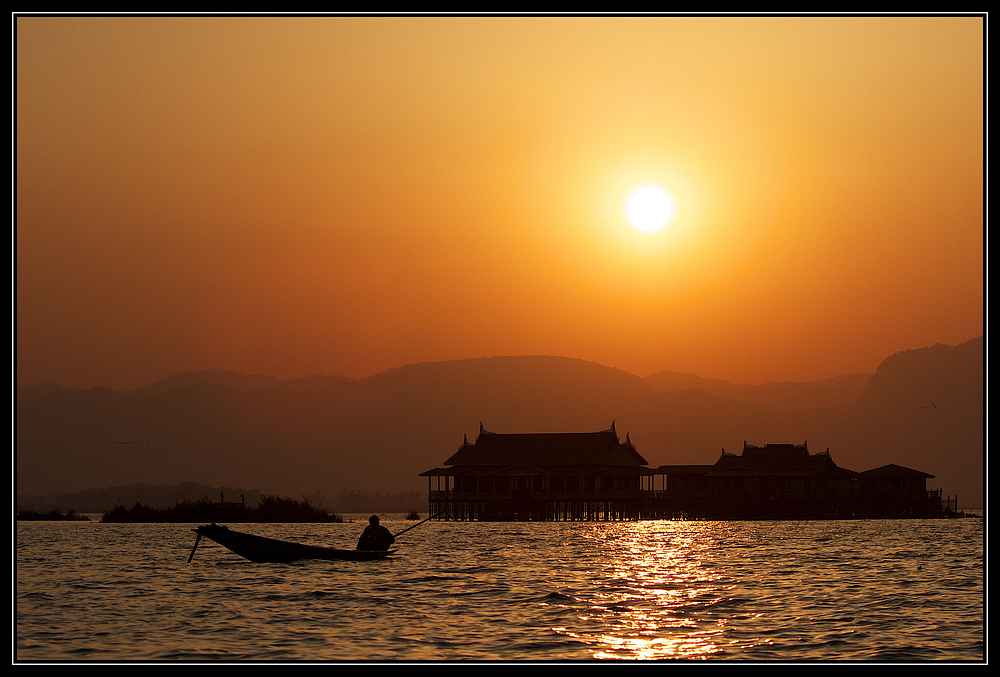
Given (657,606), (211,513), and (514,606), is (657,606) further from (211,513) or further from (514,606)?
(211,513)

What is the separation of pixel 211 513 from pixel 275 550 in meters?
50.7

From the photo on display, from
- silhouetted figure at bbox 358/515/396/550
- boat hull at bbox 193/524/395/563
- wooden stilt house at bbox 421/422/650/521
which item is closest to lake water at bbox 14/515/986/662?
boat hull at bbox 193/524/395/563

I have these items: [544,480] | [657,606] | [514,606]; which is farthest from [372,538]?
[544,480]

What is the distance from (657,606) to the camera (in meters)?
26.5

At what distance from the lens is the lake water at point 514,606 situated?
2016 cm

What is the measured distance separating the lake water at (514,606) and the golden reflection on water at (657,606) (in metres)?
0.07

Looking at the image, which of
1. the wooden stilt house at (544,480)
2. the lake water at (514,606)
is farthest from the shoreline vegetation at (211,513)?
the lake water at (514,606)

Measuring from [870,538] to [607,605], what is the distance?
34337 mm

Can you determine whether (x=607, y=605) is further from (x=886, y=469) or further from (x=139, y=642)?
(x=886, y=469)

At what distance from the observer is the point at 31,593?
3114cm

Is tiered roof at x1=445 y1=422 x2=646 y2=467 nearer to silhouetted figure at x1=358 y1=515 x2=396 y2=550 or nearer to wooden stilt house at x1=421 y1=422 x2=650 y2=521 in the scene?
wooden stilt house at x1=421 y1=422 x2=650 y2=521

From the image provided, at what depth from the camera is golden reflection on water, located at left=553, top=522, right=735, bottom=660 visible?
65.7 ft
